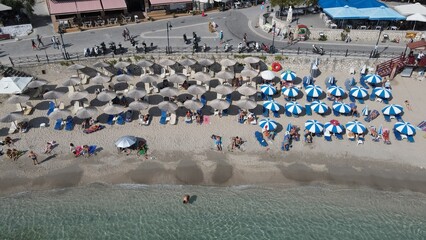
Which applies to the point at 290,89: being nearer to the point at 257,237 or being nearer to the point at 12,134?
the point at 257,237

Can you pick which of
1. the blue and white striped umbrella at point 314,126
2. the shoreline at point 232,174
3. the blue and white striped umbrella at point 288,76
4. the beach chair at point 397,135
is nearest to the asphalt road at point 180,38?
the blue and white striped umbrella at point 288,76

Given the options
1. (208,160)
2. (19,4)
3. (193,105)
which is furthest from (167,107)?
(19,4)

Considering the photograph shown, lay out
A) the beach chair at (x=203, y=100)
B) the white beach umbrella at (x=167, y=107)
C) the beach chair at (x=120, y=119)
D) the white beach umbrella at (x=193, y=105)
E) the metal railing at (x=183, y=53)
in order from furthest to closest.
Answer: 1. the metal railing at (x=183, y=53)
2. the beach chair at (x=203, y=100)
3. the beach chair at (x=120, y=119)
4. the white beach umbrella at (x=193, y=105)
5. the white beach umbrella at (x=167, y=107)

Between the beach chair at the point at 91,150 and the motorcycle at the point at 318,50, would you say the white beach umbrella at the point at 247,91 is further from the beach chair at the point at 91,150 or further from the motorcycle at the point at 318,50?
the beach chair at the point at 91,150

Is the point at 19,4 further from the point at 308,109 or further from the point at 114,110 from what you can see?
the point at 308,109

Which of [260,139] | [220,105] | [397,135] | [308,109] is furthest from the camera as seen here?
[308,109]

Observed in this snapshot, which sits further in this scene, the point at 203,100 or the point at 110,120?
the point at 203,100

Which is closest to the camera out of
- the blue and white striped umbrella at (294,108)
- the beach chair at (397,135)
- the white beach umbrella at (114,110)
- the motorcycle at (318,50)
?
the beach chair at (397,135)
